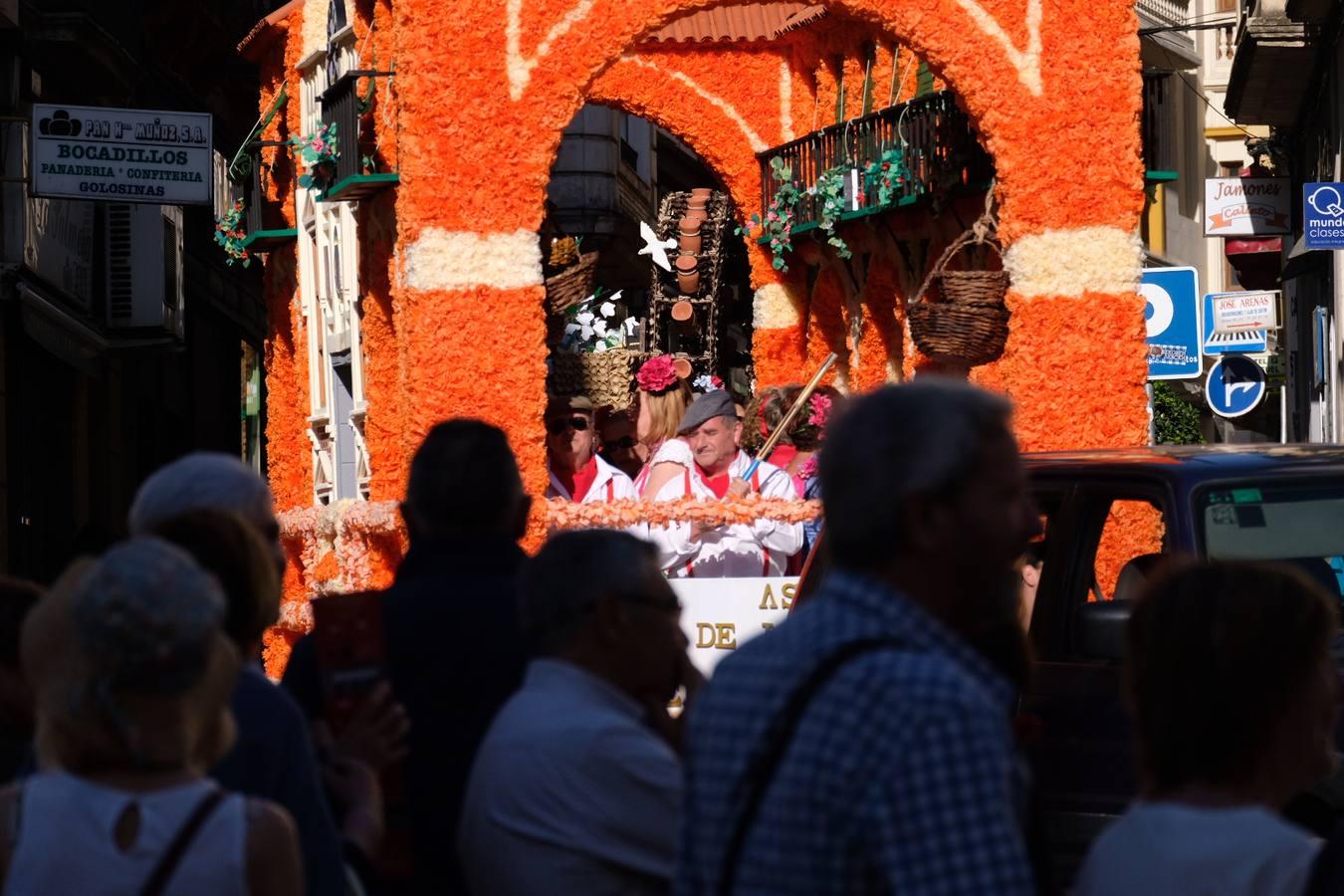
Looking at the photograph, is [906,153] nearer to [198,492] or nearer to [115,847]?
[198,492]

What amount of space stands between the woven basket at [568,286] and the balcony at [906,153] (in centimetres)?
235

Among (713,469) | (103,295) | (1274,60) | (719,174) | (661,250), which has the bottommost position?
(713,469)

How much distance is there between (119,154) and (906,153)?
522cm

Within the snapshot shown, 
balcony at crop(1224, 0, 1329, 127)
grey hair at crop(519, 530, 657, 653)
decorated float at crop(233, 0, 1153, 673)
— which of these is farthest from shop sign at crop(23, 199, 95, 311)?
grey hair at crop(519, 530, 657, 653)

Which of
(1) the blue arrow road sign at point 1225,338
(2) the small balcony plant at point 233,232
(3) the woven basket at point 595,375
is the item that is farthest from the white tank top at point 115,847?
(1) the blue arrow road sign at point 1225,338

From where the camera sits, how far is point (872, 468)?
115 inches

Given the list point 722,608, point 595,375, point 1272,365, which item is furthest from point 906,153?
point 1272,365

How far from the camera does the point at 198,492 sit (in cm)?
440

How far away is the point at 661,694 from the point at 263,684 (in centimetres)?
74

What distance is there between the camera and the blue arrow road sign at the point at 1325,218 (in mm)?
18672

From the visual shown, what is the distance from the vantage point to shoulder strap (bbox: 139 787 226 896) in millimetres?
3387

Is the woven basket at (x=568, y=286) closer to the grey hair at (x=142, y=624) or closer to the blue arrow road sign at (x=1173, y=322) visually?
the blue arrow road sign at (x=1173, y=322)

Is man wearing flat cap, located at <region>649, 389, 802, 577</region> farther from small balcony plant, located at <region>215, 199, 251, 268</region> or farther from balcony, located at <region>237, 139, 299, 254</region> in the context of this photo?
small balcony plant, located at <region>215, 199, 251, 268</region>

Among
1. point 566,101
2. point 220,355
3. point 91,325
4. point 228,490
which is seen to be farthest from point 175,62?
point 228,490
